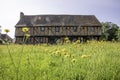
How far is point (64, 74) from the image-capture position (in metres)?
5.41

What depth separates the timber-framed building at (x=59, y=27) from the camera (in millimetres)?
53531

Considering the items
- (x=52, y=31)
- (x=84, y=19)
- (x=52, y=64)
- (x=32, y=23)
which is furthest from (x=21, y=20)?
(x=52, y=64)

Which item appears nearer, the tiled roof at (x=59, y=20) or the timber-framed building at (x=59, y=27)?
the timber-framed building at (x=59, y=27)

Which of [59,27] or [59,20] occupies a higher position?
[59,20]

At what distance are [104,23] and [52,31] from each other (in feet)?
123

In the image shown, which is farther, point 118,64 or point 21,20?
point 21,20

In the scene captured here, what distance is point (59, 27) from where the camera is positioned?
54.3m

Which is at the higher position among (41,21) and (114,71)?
(114,71)

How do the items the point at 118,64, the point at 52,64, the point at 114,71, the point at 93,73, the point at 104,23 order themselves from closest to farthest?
1. the point at 93,73
2. the point at 114,71
3. the point at 118,64
4. the point at 52,64
5. the point at 104,23

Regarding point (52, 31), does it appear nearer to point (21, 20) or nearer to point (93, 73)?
point (21, 20)

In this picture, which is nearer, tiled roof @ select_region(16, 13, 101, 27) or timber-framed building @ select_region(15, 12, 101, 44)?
timber-framed building @ select_region(15, 12, 101, 44)

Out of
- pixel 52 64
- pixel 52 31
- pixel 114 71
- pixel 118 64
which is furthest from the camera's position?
pixel 52 31

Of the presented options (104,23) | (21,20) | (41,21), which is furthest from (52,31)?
(104,23)

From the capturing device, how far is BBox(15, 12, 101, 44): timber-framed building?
53531mm
